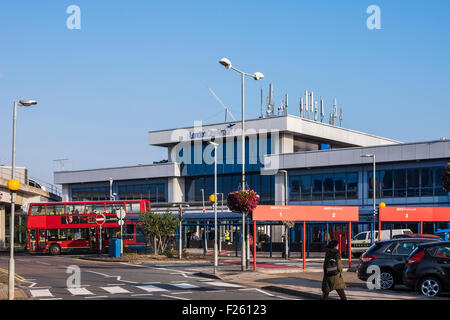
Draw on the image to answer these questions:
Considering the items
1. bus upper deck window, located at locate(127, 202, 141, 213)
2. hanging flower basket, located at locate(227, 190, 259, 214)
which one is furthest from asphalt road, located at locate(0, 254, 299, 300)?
bus upper deck window, located at locate(127, 202, 141, 213)

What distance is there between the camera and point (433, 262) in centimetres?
1795

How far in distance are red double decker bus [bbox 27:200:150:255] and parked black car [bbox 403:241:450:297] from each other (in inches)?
1311

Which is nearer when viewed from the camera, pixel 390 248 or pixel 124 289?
pixel 390 248

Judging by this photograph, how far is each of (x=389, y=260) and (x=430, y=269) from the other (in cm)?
300

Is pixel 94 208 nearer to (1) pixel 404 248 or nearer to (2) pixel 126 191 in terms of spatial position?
(1) pixel 404 248

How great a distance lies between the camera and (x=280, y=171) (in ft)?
213

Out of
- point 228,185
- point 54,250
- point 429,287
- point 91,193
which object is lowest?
point 54,250

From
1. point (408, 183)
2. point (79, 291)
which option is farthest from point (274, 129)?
point (79, 291)

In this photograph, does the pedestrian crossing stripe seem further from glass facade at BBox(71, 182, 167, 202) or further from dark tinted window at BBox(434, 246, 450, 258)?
glass facade at BBox(71, 182, 167, 202)

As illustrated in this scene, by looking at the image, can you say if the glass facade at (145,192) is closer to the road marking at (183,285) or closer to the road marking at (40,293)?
the road marking at (183,285)

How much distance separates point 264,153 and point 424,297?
53.6 metres

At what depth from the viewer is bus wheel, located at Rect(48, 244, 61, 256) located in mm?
49709

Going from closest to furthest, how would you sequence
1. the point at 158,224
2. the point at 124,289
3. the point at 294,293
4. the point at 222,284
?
the point at 294,293 → the point at 124,289 → the point at 222,284 → the point at 158,224

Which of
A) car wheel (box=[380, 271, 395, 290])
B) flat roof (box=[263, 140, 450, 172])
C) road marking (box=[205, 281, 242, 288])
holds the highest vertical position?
flat roof (box=[263, 140, 450, 172])
